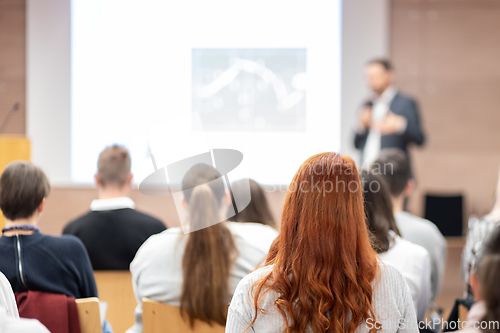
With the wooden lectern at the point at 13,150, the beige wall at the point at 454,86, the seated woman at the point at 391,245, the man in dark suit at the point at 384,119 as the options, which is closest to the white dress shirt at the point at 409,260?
the seated woman at the point at 391,245

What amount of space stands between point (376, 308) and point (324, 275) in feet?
0.50

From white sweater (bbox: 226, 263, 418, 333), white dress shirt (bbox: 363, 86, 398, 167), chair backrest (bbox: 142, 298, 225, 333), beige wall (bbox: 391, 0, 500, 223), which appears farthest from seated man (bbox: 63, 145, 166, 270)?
beige wall (bbox: 391, 0, 500, 223)

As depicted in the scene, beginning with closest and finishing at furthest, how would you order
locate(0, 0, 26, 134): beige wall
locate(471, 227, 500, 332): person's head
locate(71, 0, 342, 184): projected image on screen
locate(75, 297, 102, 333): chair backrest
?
1. locate(471, 227, 500, 332): person's head
2. locate(75, 297, 102, 333): chair backrest
3. locate(71, 0, 342, 184): projected image on screen
4. locate(0, 0, 26, 134): beige wall

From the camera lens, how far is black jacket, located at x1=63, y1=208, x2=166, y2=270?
1.98 m

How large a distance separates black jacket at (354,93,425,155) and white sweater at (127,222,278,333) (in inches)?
97.2

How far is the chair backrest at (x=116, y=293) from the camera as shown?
181 cm

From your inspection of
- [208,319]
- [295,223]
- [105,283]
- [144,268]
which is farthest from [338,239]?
[105,283]

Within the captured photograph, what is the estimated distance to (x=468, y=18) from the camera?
426cm

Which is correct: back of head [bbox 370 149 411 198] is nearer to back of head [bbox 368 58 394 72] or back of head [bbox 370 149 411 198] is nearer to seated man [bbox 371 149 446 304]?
seated man [bbox 371 149 446 304]

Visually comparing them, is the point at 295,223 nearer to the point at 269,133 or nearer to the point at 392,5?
the point at 269,133

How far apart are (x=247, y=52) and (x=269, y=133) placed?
2.59 ft

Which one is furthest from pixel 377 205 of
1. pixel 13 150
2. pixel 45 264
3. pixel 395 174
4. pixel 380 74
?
pixel 380 74

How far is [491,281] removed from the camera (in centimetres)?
74

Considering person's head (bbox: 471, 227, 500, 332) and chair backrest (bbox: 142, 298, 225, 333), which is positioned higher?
person's head (bbox: 471, 227, 500, 332)
